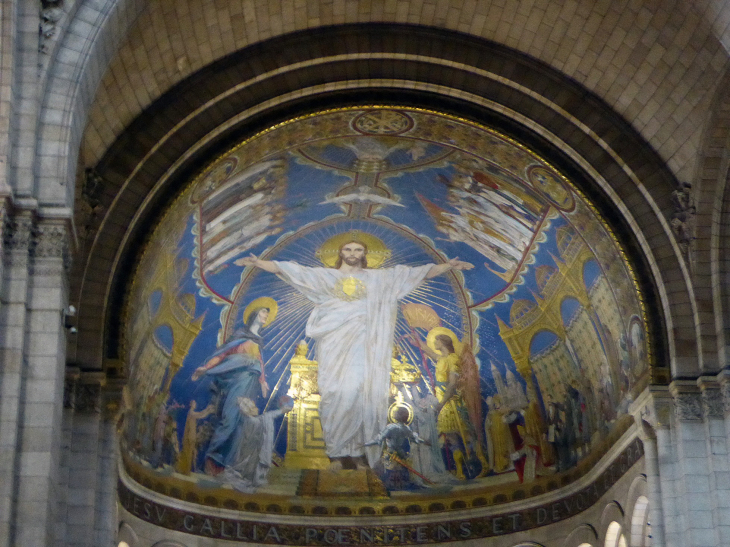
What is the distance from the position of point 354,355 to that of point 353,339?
0.35 m

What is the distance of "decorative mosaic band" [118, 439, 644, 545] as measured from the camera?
2403 cm

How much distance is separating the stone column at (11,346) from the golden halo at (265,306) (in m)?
11.1

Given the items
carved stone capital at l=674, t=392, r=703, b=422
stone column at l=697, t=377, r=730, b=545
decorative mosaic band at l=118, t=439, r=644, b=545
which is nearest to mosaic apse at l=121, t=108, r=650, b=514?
decorative mosaic band at l=118, t=439, r=644, b=545

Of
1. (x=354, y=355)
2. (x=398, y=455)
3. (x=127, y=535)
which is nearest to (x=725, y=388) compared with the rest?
(x=398, y=455)

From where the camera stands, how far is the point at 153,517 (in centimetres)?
2369

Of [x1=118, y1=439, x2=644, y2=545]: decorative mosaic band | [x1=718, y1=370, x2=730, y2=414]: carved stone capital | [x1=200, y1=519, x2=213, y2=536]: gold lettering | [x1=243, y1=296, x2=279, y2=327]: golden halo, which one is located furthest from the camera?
[x1=243, y1=296, x2=279, y2=327]: golden halo

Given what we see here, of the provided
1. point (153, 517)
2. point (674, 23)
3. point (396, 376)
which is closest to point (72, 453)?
point (153, 517)

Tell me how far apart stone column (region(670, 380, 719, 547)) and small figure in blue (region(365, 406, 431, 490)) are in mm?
7159

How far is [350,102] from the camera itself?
21.4 meters

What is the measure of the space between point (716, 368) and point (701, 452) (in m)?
1.34

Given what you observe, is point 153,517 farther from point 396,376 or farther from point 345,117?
point 345,117

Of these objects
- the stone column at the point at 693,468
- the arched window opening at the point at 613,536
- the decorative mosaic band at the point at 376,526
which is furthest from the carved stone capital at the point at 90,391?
the arched window opening at the point at 613,536

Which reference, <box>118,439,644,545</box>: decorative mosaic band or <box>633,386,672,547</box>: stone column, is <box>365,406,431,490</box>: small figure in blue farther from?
<box>633,386,672,547</box>: stone column

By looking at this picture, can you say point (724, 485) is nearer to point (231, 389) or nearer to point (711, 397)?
point (711, 397)
